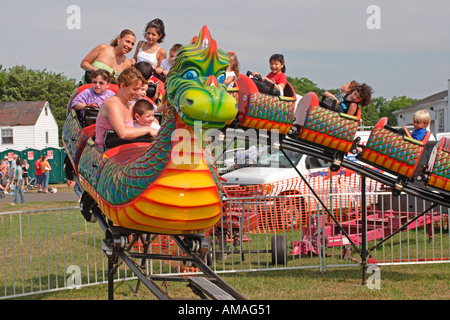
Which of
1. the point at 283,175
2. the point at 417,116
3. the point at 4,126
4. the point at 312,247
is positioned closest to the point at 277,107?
the point at 417,116

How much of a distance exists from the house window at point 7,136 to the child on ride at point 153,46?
42.9 m

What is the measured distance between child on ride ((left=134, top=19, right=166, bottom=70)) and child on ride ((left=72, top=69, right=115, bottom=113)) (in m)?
1.19

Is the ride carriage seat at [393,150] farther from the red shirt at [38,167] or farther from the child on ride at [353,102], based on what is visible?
the red shirt at [38,167]

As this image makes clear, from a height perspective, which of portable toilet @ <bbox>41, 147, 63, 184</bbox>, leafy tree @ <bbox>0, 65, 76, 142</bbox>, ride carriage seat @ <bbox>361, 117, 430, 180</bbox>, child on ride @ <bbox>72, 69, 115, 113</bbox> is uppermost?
leafy tree @ <bbox>0, 65, 76, 142</bbox>

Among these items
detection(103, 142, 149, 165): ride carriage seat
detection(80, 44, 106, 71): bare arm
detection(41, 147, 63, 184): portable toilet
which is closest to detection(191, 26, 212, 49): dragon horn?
detection(103, 142, 149, 165): ride carriage seat

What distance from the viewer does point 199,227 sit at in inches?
144

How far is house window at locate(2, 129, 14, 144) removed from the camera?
152 ft

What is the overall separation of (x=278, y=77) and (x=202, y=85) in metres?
4.61

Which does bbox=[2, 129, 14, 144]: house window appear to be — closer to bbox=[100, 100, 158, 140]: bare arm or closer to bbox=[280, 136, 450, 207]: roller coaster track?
bbox=[280, 136, 450, 207]: roller coaster track

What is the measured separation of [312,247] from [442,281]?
88.8 inches

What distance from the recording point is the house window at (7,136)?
1825 inches

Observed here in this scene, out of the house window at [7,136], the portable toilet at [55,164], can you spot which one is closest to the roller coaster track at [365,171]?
the portable toilet at [55,164]

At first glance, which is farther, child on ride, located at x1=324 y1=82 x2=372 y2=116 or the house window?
the house window

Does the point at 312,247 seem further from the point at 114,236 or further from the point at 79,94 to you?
the point at 114,236
